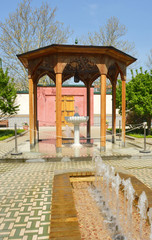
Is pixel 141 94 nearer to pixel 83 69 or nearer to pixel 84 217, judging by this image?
pixel 83 69

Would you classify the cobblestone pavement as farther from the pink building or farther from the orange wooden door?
the pink building

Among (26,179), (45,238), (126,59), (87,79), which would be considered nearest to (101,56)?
(126,59)

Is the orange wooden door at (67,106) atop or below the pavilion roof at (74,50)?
below

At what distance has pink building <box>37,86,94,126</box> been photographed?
22984mm

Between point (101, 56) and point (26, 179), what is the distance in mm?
5960

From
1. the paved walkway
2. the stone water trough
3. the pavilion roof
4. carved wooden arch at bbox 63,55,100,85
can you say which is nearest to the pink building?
carved wooden arch at bbox 63,55,100,85

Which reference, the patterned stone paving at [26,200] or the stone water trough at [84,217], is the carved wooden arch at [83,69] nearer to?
the patterned stone paving at [26,200]

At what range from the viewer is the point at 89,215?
3.53 meters

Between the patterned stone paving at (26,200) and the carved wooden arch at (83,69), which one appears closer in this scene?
the patterned stone paving at (26,200)

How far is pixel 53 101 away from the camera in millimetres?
23438

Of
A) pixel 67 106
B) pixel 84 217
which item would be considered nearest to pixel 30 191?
pixel 84 217

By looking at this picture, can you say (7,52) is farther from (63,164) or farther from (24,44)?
(63,164)

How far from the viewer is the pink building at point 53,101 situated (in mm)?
22984

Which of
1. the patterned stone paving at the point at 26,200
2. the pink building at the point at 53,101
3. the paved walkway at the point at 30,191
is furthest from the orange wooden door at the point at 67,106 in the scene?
the patterned stone paving at the point at 26,200
